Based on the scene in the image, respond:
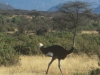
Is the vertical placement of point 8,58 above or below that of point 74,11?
below

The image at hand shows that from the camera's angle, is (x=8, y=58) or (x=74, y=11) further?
(x=74, y=11)

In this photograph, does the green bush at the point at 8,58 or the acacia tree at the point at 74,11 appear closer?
the green bush at the point at 8,58

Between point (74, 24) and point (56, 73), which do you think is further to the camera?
point (74, 24)

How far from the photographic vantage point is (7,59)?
12.9 metres

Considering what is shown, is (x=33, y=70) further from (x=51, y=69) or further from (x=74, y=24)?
(x=74, y=24)

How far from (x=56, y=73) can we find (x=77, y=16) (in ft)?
71.8

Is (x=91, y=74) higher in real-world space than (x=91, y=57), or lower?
higher

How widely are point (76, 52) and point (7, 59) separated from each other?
17.6 feet

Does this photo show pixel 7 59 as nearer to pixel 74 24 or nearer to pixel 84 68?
pixel 84 68

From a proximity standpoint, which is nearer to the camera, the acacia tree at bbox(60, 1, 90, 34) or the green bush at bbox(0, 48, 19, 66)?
the green bush at bbox(0, 48, 19, 66)

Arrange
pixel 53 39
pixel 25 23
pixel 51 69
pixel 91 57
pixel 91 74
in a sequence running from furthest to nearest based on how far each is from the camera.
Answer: pixel 25 23 → pixel 53 39 → pixel 91 57 → pixel 51 69 → pixel 91 74

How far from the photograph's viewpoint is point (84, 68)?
505 inches

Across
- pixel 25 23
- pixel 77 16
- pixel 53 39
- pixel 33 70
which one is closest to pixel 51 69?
pixel 33 70

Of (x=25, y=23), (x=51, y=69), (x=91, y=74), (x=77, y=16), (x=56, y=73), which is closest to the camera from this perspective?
(x=91, y=74)
